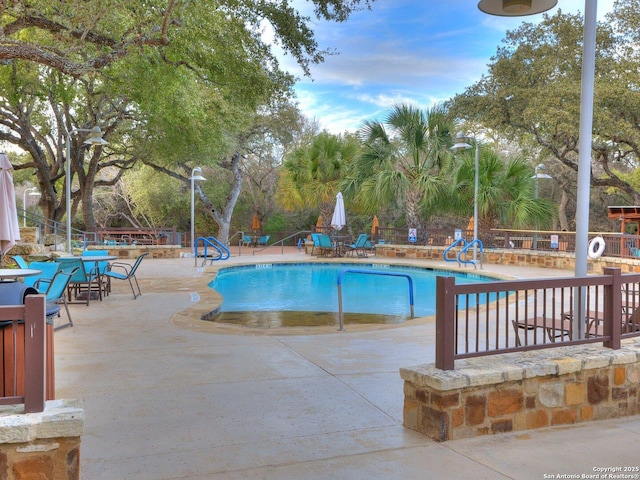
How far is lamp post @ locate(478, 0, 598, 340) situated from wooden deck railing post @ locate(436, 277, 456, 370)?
151cm

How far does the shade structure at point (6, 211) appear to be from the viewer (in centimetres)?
599

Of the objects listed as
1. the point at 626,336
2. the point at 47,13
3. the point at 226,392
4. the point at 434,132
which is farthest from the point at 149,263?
the point at 626,336

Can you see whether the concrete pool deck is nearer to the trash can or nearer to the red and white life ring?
the trash can

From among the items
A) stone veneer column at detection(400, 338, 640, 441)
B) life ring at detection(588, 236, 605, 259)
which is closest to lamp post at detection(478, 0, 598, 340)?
stone veneer column at detection(400, 338, 640, 441)

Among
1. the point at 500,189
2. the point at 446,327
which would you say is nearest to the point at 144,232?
the point at 500,189

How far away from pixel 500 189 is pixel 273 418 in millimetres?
14694

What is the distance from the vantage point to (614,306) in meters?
4.11

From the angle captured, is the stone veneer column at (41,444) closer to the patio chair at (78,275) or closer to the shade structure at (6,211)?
the shade structure at (6,211)

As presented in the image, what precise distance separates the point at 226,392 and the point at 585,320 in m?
3.09

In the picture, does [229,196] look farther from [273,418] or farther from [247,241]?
[273,418]

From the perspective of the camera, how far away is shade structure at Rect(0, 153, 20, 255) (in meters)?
5.99

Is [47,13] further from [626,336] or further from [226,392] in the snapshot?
[626,336]

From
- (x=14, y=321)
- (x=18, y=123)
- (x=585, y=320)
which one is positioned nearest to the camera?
(x=14, y=321)

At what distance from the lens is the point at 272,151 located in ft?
86.3
